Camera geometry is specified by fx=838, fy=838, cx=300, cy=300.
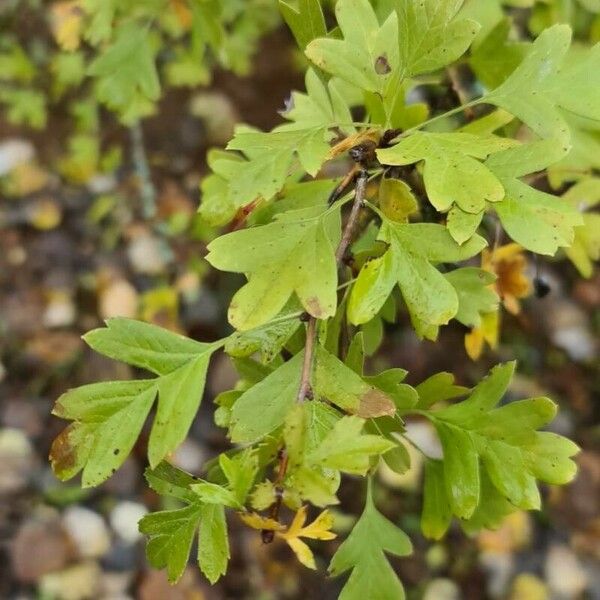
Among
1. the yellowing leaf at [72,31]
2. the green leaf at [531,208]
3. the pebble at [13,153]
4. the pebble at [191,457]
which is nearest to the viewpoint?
the green leaf at [531,208]

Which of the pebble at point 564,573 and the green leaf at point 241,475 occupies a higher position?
the green leaf at point 241,475

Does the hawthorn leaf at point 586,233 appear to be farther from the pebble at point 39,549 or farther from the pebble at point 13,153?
the pebble at point 13,153

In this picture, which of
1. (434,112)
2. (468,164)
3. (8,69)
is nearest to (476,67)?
(434,112)

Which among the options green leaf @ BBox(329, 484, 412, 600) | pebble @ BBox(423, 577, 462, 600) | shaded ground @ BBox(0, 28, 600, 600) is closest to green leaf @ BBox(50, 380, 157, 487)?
green leaf @ BBox(329, 484, 412, 600)

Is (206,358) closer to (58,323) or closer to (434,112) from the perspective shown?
(434,112)

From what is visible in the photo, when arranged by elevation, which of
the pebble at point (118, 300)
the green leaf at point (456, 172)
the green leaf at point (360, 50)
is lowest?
the pebble at point (118, 300)

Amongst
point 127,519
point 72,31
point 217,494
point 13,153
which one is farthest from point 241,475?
point 13,153

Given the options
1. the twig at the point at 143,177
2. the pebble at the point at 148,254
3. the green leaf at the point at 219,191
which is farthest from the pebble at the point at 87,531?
the green leaf at the point at 219,191
